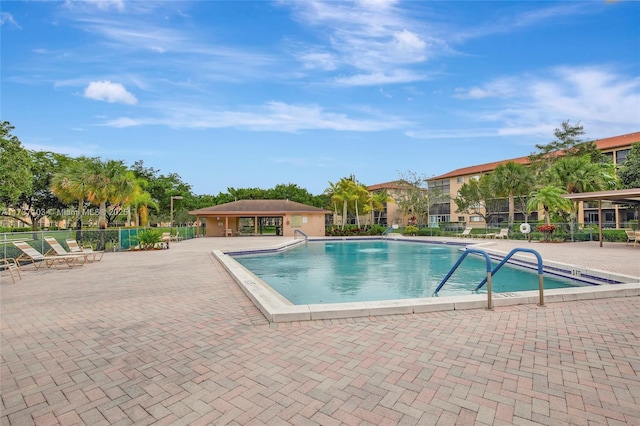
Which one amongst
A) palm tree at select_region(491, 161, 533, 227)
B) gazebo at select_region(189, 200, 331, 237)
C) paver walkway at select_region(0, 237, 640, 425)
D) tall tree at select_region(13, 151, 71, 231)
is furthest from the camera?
palm tree at select_region(491, 161, 533, 227)

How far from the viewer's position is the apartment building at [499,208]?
36.3 meters

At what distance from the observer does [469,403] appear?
8.00ft

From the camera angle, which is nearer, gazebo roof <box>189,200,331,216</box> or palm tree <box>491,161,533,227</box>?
gazebo roof <box>189,200,331,216</box>

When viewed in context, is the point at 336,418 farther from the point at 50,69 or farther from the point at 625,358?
the point at 50,69

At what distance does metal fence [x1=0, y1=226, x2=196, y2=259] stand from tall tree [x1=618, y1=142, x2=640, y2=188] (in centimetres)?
3290

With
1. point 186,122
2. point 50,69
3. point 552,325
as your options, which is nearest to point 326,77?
point 186,122

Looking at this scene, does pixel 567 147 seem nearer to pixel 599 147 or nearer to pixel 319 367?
pixel 599 147

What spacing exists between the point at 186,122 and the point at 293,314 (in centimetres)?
2156

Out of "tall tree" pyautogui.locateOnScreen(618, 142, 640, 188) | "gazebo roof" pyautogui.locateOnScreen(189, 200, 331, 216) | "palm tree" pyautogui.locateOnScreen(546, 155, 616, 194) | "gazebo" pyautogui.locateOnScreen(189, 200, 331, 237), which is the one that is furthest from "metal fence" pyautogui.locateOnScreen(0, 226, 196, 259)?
"tall tree" pyautogui.locateOnScreen(618, 142, 640, 188)

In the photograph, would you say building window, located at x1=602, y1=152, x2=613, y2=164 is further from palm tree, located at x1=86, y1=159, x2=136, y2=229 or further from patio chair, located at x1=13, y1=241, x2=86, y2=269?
patio chair, located at x1=13, y1=241, x2=86, y2=269

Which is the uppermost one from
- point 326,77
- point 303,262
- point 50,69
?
point 326,77

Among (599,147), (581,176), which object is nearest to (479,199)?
(599,147)

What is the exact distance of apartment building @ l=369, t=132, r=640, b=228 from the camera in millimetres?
36312

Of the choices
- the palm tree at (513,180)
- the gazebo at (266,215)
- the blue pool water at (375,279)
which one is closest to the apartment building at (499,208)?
the palm tree at (513,180)
